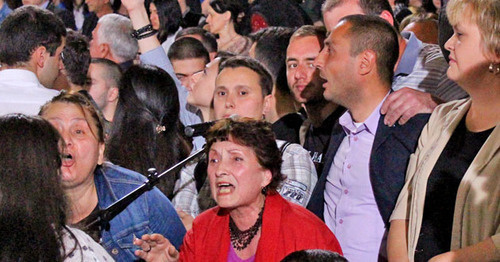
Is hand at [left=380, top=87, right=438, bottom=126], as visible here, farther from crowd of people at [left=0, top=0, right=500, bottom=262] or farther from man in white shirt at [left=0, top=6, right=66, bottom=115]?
man in white shirt at [left=0, top=6, right=66, bottom=115]

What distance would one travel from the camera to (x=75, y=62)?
18.2ft

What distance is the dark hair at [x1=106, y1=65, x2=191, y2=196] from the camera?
432 centimetres

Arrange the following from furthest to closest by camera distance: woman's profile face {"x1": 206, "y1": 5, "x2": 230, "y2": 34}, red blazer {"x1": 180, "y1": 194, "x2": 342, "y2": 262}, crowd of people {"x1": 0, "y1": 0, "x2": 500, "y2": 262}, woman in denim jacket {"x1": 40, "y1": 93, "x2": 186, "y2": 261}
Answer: woman's profile face {"x1": 206, "y1": 5, "x2": 230, "y2": 34} < woman in denim jacket {"x1": 40, "y1": 93, "x2": 186, "y2": 261} < red blazer {"x1": 180, "y1": 194, "x2": 342, "y2": 262} < crowd of people {"x1": 0, "y1": 0, "x2": 500, "y2": 262}

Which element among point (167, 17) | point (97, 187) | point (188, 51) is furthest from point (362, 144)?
point (167, 17)

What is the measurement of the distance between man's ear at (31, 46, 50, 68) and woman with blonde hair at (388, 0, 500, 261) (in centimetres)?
240

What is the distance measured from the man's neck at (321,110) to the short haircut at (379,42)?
0.65 metres

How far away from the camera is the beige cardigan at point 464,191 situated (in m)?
2.97

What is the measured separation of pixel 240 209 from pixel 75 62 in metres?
2.40

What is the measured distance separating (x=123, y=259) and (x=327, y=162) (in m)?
0.96

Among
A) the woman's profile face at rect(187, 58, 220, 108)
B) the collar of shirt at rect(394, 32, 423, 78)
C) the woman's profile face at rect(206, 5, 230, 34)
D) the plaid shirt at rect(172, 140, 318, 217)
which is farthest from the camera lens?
the woman's profile face at rect(206, 5, 230, 34)

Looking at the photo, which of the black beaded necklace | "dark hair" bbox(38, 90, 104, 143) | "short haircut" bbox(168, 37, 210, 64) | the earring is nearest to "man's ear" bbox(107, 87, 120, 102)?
"short haircut" bbox(168, 37, 210, 64)

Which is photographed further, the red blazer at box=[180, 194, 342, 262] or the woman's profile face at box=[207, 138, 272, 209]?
the woman's profile face at box=[207, 138, 272, 209]

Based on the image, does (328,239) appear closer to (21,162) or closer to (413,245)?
(413,245)

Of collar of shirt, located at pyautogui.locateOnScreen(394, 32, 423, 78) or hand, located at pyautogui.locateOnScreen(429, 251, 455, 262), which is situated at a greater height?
collar of shirt, located at pyautogui.locateOnScreen(394, 32, 423, 78)
